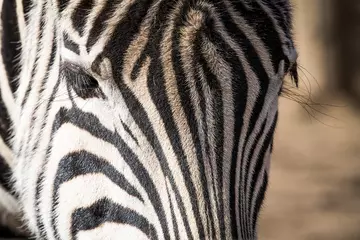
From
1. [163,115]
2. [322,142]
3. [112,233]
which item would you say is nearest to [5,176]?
[112,233]

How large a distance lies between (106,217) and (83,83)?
31 centimetres

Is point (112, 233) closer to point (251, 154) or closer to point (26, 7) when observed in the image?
point (251, 154)

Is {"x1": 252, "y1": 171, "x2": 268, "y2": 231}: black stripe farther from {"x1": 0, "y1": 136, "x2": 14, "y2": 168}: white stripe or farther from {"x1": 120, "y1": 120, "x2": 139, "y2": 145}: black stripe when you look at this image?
{"x1": 0, "y1": 136, "x2": 14, "y2": 168}: white stripe

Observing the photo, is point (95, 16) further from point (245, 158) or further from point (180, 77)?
point (245, 158)

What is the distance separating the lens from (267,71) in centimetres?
176

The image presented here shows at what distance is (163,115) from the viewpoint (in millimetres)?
1651

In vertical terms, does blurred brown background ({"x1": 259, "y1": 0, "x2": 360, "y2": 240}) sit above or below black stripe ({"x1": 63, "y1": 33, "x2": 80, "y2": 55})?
below

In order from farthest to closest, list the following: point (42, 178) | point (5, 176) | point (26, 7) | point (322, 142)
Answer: point (322, 142)
point (5, 176)
point (26, 7)
point (42, 178)

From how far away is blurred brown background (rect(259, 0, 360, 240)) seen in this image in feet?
17.7

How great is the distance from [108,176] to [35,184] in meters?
0.30

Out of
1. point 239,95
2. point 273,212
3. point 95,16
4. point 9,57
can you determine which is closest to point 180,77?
point 239,95

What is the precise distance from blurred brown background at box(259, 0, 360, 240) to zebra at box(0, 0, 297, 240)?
11.0 feet

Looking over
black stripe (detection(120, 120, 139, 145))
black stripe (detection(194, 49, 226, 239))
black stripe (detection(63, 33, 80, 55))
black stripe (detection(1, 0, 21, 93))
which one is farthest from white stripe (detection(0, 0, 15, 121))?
black stripe (detection(194, 49, 226, 239))

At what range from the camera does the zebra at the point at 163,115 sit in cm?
164
